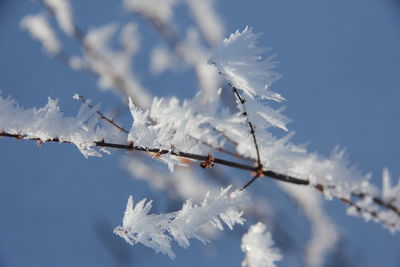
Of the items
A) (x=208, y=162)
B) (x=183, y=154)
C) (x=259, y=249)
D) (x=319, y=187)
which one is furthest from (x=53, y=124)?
(x=319, y=187)

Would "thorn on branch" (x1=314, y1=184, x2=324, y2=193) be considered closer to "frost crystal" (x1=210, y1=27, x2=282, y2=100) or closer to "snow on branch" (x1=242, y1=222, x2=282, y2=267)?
"snow on branch" (x1=242, y1=222, x2=282, y2=267)

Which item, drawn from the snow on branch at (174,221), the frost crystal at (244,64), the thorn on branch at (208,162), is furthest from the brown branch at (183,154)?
the frost crystal at (244,64)

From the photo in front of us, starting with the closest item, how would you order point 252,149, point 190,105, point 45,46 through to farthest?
point 190,105
point 252,149
point 45,46

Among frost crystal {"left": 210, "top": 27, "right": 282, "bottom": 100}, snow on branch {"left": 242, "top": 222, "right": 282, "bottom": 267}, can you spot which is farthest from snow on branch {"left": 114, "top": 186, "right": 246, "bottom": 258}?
frost crystal {"left": 210, "top": 27, "right": 282, "bottom": 100}

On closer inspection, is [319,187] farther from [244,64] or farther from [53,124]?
[53,124]

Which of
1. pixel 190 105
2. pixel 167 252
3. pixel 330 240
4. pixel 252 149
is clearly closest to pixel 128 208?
pixel 167 252

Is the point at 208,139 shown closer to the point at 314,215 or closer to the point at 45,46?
the point at 45,46
